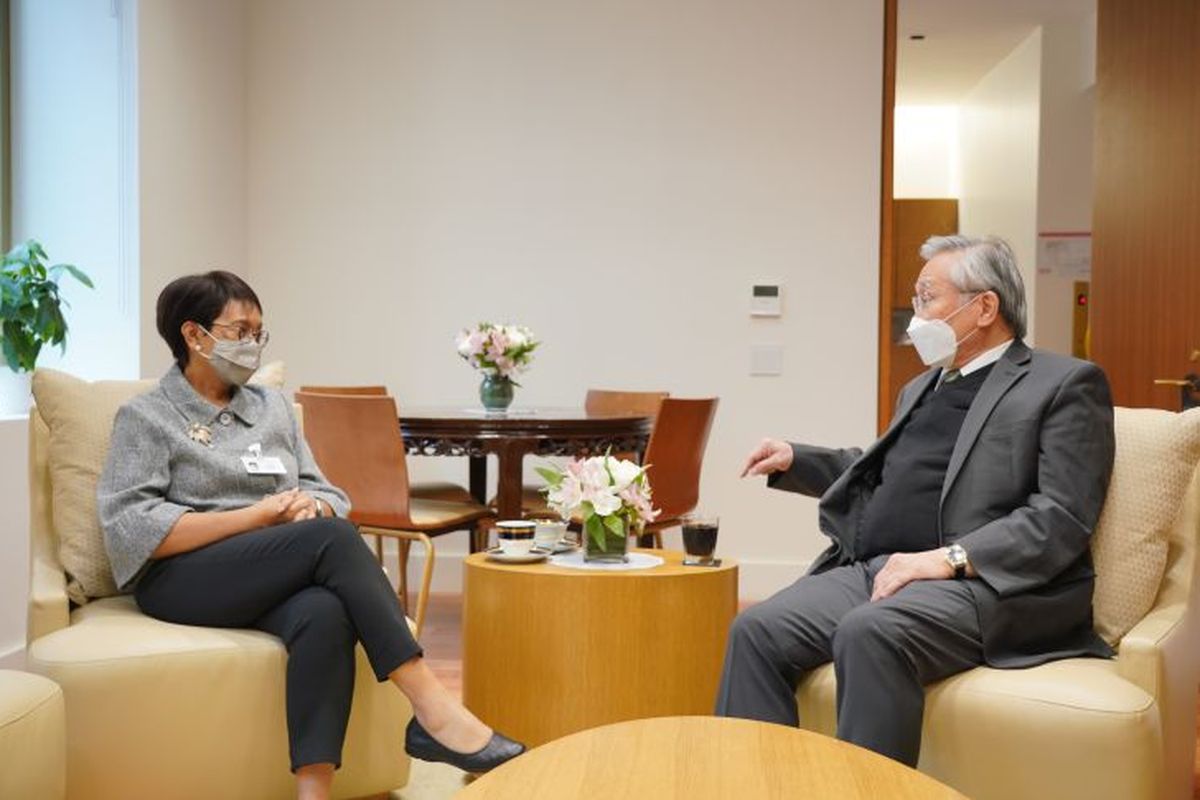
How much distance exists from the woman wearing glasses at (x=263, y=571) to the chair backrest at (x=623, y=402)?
7.15 ft

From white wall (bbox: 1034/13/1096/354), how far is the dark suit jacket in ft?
16.9

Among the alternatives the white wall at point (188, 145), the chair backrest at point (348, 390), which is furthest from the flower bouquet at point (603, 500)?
the white wall at point (188, 145)

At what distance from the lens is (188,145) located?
5031 millimetres

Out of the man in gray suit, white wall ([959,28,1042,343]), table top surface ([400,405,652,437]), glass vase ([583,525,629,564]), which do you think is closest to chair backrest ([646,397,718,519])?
table top surface ([400,405,652,437])

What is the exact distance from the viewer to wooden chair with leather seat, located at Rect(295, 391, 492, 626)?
4.09 metres

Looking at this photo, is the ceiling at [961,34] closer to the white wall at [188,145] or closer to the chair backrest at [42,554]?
the white wall at [188,145]

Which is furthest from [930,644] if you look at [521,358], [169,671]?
[521,358]

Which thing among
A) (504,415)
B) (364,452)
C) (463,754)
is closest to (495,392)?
(504,415)

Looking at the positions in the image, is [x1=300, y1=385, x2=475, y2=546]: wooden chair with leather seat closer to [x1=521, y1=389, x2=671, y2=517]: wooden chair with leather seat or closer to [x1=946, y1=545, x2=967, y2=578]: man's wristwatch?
[x1=521, y1=389, x2=671, y2=517]: wooden chair with leather seat

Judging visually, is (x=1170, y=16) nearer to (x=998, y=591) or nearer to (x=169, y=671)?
(x=998, y=591)

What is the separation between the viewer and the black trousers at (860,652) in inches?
89.9

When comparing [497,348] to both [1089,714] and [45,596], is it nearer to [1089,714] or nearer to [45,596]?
[45,596]

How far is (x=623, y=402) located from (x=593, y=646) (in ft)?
7.33

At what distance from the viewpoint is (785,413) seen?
18.2 feet
